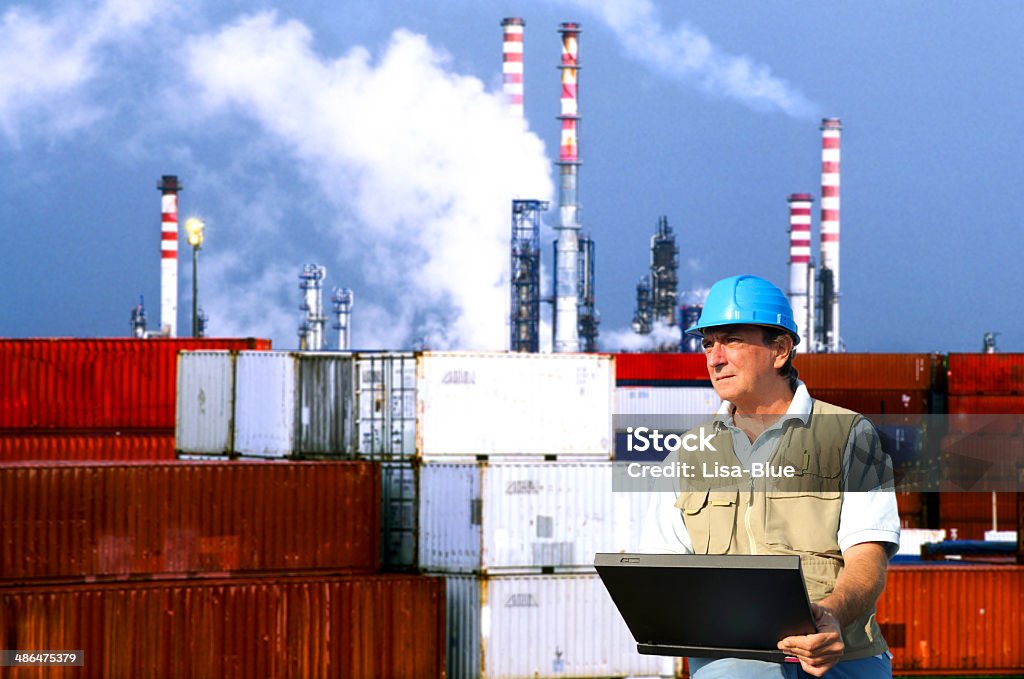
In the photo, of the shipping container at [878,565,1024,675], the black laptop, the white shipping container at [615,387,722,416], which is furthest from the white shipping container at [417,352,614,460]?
the black laptop

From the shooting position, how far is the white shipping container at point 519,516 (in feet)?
72.2

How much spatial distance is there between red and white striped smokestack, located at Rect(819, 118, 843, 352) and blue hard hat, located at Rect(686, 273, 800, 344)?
85054mm

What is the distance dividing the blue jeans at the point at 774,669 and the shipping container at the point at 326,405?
18554mm

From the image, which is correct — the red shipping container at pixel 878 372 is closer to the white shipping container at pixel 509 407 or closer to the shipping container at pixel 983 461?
the shipping container at pixel 983 461

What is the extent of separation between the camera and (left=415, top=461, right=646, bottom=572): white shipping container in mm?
22000

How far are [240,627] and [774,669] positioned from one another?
1623 cm

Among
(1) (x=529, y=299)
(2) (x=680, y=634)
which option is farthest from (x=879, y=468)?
(1) (x=529, y=299)

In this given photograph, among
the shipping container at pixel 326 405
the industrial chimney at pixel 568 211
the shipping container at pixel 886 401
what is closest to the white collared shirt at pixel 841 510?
the shipping container at pixel 326 405

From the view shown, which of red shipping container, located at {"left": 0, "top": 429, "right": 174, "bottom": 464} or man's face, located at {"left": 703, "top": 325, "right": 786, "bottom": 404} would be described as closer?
man's face, located at {"left": 703, "top": 325, "right": 786, "bottom": 404}

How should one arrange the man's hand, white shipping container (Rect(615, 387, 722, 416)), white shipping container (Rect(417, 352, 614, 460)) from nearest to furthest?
the man's hand, white shipping container (Rect(417, 352, 614, 460)), white shipping container (Rect(615, 387, 722, 416))

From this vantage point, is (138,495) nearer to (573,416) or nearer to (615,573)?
(573,416)

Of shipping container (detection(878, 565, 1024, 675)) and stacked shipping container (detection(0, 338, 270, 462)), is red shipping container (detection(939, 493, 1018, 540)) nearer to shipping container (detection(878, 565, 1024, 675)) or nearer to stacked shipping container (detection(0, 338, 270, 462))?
shipping container (detection(878, 565, 1024, 675))

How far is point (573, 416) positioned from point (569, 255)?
2283 inches

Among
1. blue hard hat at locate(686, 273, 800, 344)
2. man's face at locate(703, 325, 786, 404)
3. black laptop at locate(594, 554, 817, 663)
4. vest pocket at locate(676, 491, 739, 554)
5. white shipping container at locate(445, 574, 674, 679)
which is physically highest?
blue hard hat at locate(686, 273, 800, 344)
